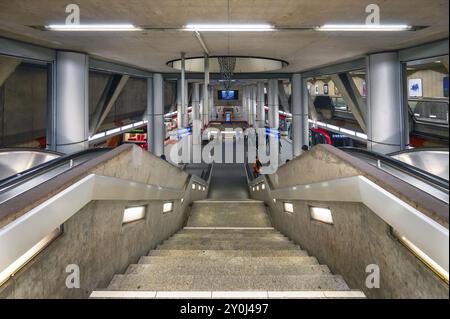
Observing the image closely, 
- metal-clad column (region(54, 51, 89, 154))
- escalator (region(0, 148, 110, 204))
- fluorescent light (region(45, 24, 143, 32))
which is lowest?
escalator (region(0, 148, 110, 204))

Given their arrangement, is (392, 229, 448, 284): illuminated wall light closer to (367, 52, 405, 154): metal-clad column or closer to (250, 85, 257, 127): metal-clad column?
(367, 52, 405, 154): metal-clad column

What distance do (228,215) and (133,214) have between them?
5.02 meters

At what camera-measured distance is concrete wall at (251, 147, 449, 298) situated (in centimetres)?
202

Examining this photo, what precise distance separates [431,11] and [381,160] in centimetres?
291

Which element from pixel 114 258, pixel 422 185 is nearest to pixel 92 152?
pixel 114 258

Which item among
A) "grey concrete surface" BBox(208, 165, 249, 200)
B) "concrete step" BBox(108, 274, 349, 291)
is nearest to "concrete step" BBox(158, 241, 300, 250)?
"concrete step" BBox(108, 274, 349, 291)

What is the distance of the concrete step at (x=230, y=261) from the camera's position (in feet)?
12.3

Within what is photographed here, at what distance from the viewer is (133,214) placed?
4156mm

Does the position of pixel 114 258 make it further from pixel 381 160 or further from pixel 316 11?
pixel 316 11

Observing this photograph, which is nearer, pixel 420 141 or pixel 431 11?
pixel 431 11

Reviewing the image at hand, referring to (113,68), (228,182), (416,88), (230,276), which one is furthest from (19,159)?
(416,88)

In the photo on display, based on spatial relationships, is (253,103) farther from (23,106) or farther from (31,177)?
(31,177)

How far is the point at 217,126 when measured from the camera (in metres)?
36.2

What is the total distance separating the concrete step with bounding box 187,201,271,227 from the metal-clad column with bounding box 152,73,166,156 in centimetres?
491
